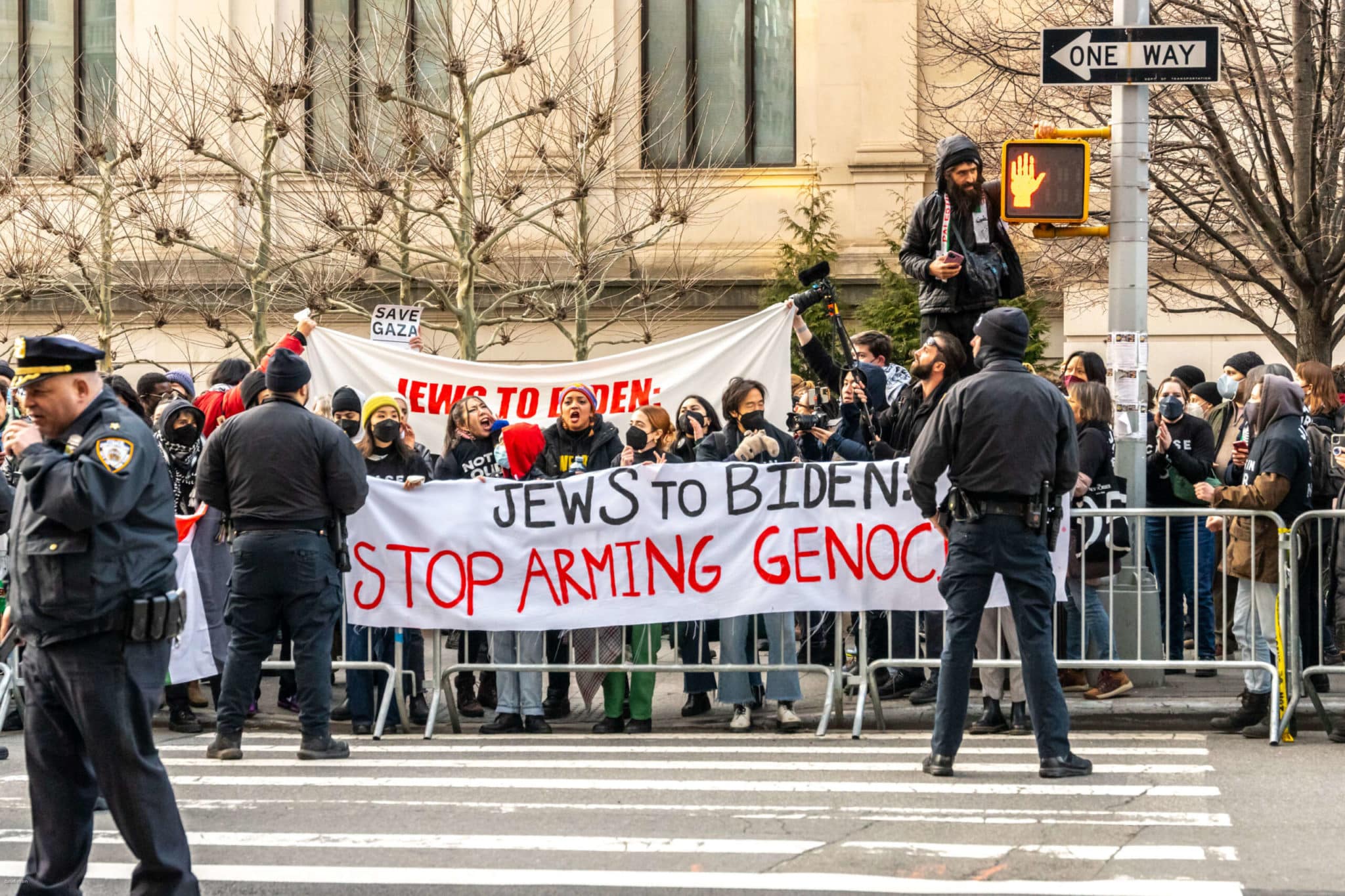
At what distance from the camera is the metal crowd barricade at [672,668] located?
31.6ft

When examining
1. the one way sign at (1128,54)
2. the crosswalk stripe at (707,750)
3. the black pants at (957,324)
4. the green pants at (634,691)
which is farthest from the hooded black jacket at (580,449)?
the one way sign at (1128,54)

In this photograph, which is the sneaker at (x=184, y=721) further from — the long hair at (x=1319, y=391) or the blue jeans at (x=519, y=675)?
the long hair at (x=1319, y=391)

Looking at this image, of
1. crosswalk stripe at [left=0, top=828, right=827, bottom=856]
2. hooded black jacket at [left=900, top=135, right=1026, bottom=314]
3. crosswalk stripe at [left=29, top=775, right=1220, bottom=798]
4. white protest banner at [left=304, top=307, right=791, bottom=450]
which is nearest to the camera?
crosswalk stripe at [left=0, top=828, right=827, bottom=856]

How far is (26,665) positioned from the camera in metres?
5.64

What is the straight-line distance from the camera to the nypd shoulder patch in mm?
5457

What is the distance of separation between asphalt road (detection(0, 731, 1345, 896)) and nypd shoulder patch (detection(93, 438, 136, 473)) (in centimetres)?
168

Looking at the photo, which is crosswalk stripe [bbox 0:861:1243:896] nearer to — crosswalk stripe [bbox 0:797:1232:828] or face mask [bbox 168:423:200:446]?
crosswalk stripe [bbox 0:797:1232:828]

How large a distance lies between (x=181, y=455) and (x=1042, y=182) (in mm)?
5526

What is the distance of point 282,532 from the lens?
889 centimetres

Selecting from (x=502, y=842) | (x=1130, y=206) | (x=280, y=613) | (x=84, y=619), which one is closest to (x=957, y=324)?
(x=1130, y=206)

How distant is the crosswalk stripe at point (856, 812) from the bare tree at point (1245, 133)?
34.8ft

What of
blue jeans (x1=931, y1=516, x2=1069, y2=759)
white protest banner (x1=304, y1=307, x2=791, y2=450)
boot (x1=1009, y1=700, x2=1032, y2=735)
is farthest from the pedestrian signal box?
blue jeans (x1=931, y1=516, x2=1069, y2=759)

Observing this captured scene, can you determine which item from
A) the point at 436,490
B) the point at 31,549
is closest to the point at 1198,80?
the point at 436,490

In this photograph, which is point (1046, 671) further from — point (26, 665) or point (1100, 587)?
point (26, 665)
